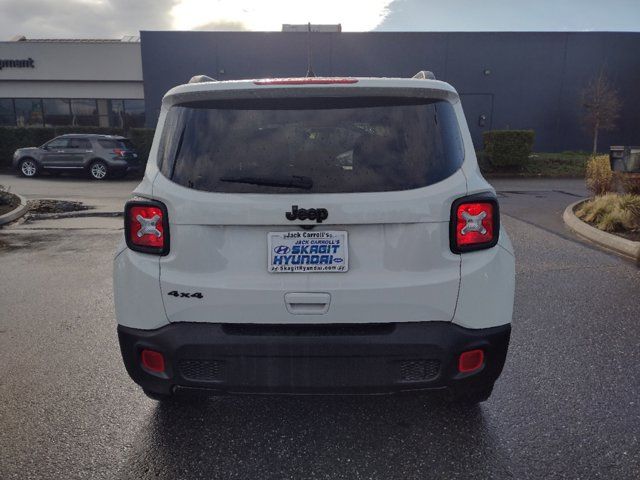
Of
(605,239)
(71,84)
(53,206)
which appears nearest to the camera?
(605,239)

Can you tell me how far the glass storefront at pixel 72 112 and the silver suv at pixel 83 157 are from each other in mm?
13014

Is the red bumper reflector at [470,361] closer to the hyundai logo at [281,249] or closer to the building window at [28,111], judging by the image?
the hyundai logo at [281,249]

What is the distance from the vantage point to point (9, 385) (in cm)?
344

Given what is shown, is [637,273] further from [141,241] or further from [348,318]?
[141,241]

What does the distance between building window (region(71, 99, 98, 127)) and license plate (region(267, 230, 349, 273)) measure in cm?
3438

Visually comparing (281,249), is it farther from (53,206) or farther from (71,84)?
(71,84)

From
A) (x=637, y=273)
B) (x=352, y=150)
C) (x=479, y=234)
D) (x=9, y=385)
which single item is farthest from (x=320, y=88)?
(x=637, y=273)

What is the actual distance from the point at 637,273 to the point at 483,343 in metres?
4.94

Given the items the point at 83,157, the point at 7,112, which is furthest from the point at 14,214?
the point at 7,112

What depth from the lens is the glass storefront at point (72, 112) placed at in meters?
32.5

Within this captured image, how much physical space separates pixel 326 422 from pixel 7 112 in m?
37.7

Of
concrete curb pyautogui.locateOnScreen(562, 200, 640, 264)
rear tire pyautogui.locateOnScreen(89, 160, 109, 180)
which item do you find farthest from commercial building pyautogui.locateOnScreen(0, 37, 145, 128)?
concrete curb pyautogui.locateOnScreen(562, 200, 640, 264)

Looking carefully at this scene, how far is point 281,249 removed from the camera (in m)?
2.34

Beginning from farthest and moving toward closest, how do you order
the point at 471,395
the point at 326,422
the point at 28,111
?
1. the point at 28,111
2. the point at 326,422
3. the point at 471,395
